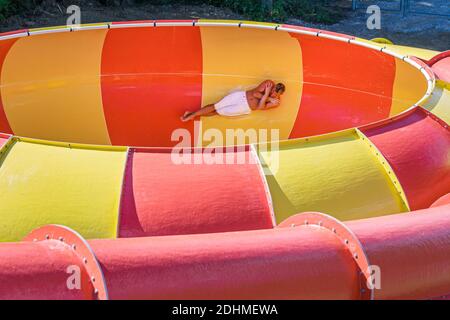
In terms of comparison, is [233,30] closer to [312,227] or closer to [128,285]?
[312,227]

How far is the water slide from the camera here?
8.10ft

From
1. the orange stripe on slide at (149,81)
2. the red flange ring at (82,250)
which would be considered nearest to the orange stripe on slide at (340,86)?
the orange stripe on slide at (149,81)

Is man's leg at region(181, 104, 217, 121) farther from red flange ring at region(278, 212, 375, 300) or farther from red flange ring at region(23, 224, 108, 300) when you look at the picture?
red flange ring at region(23, 224, 108, 300)

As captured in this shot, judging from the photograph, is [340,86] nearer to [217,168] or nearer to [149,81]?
[149,81]

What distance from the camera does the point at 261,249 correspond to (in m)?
2.54

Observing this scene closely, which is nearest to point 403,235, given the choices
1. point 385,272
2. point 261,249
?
point 385,272

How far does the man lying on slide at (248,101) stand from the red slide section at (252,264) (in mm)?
3031

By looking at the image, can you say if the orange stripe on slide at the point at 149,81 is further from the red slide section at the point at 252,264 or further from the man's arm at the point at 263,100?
the red slide section at the point at 252,264

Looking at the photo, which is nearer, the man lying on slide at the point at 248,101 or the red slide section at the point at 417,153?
the red slide section at the point at 417,153

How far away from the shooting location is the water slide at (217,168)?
2469 mm

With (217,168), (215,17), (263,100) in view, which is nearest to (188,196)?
(217,168)
